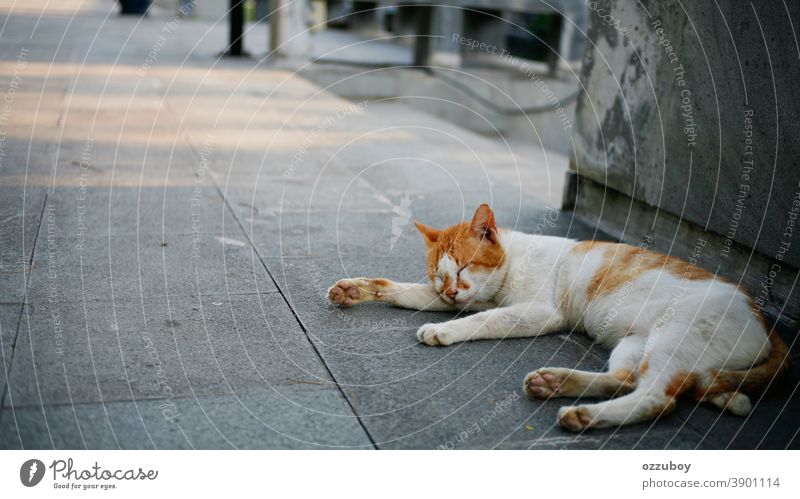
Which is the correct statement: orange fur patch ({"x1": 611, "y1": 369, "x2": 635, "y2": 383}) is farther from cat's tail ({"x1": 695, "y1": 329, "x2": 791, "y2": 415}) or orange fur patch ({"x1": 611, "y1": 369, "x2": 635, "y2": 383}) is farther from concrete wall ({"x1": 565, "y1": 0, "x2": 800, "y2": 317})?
concrete wall ({"x1": 565, "y1": 0, "x2": 800, "y2": 317})

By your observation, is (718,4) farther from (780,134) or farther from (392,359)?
(392,359)

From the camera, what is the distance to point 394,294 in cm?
422

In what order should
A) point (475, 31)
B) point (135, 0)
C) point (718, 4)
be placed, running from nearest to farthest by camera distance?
Answer: point (718, 4), point (475, 31), point (135, 0)

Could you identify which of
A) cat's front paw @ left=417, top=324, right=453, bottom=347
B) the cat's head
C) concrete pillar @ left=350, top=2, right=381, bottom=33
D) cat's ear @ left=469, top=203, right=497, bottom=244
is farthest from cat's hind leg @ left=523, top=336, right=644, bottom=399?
concrete pillar @ left=350, top=2, right=381, bottom=33

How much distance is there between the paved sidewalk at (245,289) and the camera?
3.04 m

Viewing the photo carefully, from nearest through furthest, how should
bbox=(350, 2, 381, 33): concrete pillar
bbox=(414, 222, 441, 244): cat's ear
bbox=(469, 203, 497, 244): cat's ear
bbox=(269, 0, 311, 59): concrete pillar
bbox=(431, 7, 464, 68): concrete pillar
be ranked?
bbox=(469, 203, 497, 244): cat's ear → bbox=(414, 222, 441, 244): cat's ear → bbox=(269, 0, 311, 59): concrete pillar → bbox=(431, 7, 464, 68): concrete pillar → bbox=(350, 2, 381, 33): concrete pillar

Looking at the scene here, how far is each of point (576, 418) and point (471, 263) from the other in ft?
3.91

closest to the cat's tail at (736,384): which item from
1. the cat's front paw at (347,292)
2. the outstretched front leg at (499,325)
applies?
the outstretched front leg at (499,325)

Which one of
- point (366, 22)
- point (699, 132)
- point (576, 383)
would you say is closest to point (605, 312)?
point (576, 383)

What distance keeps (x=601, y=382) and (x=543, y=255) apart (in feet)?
3.37

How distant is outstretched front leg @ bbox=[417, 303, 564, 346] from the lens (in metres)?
3.78

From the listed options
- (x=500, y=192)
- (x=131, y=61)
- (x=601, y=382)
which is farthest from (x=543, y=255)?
(x=131, y=61)

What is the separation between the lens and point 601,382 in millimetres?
3271

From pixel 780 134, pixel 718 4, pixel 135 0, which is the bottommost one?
pixel 135 0
